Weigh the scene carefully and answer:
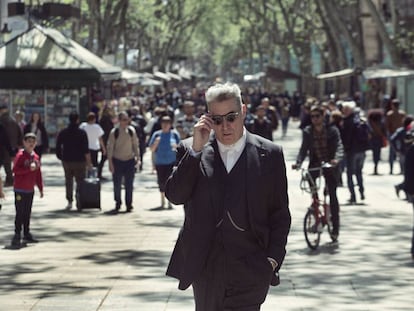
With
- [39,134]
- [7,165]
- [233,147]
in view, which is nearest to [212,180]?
[233,147]

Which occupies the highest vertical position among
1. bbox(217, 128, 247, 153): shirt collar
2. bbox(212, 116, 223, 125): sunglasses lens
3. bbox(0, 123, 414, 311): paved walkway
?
bbox(212, 116, 223, 125): sunglasses lens

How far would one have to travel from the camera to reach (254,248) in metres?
5.73

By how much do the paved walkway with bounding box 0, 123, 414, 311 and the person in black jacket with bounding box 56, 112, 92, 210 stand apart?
654 mm

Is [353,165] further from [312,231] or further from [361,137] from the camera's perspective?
[312,231]

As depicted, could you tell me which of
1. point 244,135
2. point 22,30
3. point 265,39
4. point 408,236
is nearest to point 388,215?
point 408,236

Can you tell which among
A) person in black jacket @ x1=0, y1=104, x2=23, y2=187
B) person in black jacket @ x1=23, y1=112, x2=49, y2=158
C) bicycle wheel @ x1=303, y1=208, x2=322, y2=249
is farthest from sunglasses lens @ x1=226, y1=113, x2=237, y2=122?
person in black jacket @ x1=23, y1=112, x2=49, y2=158

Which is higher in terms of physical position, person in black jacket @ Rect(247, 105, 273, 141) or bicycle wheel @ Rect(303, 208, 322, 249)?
person in black jacket @ Rect(247, 105, 273, 141)

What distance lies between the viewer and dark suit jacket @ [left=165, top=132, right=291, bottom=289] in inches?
224

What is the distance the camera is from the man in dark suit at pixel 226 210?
5.66 meters

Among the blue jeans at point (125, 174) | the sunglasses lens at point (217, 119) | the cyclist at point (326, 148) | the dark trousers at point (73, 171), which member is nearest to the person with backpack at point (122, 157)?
the blue jeans at point (125, 174)

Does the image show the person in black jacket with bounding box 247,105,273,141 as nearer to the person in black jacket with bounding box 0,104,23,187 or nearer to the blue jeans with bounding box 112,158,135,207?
the blue jeans with bounding box 112,158,135,207

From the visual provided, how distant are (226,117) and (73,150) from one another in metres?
13.4

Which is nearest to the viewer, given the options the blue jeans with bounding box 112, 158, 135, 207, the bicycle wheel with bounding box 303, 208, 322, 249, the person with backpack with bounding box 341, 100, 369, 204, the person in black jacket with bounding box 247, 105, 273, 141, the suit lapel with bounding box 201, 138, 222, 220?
the suit lapel with bounding box 201, 138, 222, 220

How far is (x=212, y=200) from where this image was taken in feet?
18.7
